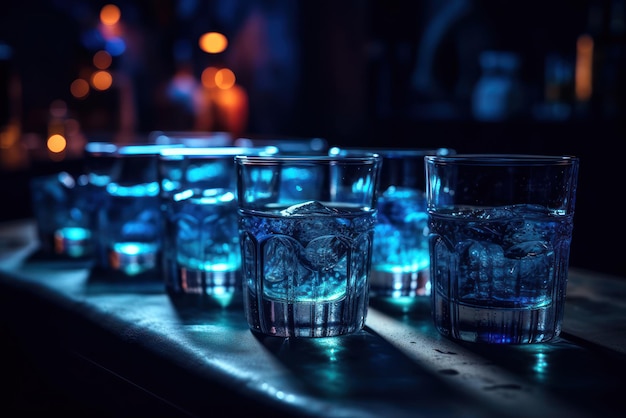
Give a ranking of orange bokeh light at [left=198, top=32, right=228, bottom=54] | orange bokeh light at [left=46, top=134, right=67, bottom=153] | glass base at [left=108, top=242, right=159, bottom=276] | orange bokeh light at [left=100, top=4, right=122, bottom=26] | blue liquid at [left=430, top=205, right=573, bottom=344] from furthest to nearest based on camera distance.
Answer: orange bokeh light at [left=100, top=4, right=122, bottom=26], orange bokeh light at [left=46, top=134, right=67, bottom=153], orange bokeh light at [left=198, top=32, right=228, bottom=54], glass base at [left=108, top=242, right=159, bottom=276], blue liquid at [left=430, top=205, right=573, bottom=344]

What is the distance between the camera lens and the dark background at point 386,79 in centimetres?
191

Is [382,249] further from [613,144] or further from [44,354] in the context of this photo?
[613,144]

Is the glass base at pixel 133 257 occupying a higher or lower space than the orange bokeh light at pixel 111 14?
lower

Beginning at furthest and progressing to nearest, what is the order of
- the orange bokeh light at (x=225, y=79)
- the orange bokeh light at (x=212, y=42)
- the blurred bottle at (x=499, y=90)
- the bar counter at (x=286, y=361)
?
1. the orange bokeh light at (x=225, y=79)
2. the orange bokeh light at (x=212, y=42)
3. the blurred bottle at (x=499, y=90)
4. the bar counter at (x=286, y=361)

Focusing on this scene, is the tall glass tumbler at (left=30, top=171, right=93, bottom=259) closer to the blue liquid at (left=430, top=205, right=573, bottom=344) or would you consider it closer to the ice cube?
the ice cube

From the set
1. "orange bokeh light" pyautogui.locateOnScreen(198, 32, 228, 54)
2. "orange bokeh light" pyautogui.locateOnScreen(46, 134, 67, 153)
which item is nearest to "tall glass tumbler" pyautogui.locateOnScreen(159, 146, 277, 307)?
"orange bokeh light" pyautogui.locateOnScreen(198, 32, 228, 54)

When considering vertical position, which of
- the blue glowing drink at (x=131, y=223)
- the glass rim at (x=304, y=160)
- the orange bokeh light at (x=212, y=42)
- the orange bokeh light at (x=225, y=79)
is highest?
the orange bokeh light at (x=212, y=42)

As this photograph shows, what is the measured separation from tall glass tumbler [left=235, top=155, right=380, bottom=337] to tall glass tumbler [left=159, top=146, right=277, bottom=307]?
0.18 meters

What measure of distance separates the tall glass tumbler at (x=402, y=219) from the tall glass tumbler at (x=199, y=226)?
0.54 feet

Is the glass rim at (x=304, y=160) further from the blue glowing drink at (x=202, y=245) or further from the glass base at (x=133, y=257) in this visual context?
the glass base at (x=133, y=257)

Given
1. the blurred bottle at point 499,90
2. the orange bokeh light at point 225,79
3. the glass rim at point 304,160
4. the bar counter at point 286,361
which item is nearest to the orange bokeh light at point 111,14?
the orange bokeh light at point 225,79

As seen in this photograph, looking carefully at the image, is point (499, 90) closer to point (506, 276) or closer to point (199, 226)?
point (199, 226)

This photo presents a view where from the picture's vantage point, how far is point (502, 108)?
7.66 feet

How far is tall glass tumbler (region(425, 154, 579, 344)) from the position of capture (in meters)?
0.74
